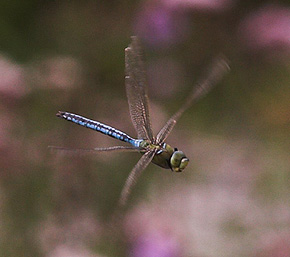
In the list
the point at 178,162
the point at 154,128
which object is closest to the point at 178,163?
the point at 178,162

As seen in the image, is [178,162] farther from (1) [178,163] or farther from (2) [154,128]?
(2) [154,128]

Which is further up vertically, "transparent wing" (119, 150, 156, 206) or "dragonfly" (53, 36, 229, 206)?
"dragonfly" (53, 36, 229, 206)

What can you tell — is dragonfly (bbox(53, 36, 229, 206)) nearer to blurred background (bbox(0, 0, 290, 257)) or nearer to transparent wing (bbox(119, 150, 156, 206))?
transparent wing (bbox(119, 150, 156, 206))

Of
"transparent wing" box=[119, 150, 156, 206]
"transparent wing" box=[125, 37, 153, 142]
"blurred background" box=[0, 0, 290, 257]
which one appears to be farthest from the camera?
"blurred background" box=[0, 0, 290, 257]

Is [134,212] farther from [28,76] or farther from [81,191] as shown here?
[28,76]

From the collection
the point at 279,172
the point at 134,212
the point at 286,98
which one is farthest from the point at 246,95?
the point at 134,212

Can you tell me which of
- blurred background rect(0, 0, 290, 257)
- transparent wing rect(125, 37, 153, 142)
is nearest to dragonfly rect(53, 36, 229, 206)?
transparent wing rect(125, 37, 153, 142)
